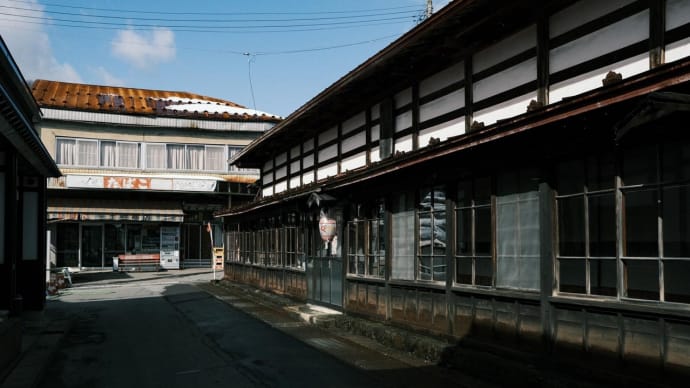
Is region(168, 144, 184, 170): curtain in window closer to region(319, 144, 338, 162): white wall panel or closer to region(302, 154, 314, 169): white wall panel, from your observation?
region(302, 154, 314, 169): white wall panel

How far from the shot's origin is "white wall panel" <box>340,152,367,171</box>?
47.6 feet

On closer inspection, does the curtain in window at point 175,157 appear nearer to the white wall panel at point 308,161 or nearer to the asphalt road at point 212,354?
the asphalt road at point 212,354

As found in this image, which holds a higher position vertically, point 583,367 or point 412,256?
point 412,256

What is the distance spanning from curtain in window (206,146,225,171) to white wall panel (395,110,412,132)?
1006 inches

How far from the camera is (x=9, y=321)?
10539 millimetres

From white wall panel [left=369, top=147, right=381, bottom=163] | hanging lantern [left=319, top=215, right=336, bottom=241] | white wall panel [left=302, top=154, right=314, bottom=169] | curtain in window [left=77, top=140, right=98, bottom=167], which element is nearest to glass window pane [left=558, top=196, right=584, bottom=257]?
white wall panel [left=369, top=147, right=381, bottom=163]

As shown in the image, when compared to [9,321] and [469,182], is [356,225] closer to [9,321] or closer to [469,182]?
[469,182]

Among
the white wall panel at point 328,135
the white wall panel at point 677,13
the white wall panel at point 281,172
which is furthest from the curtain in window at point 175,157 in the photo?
the white wall panel at point 677,13

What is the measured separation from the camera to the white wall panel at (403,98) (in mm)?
12289

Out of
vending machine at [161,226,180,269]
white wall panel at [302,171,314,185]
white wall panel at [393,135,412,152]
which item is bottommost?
vending machine at [161,226,180,269]

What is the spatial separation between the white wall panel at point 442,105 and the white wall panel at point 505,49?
0.60m

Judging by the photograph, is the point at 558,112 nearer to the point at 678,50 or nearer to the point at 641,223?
the point at 678,50

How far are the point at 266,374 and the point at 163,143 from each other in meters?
28.9

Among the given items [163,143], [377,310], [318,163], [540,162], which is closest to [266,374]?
[377,310]
